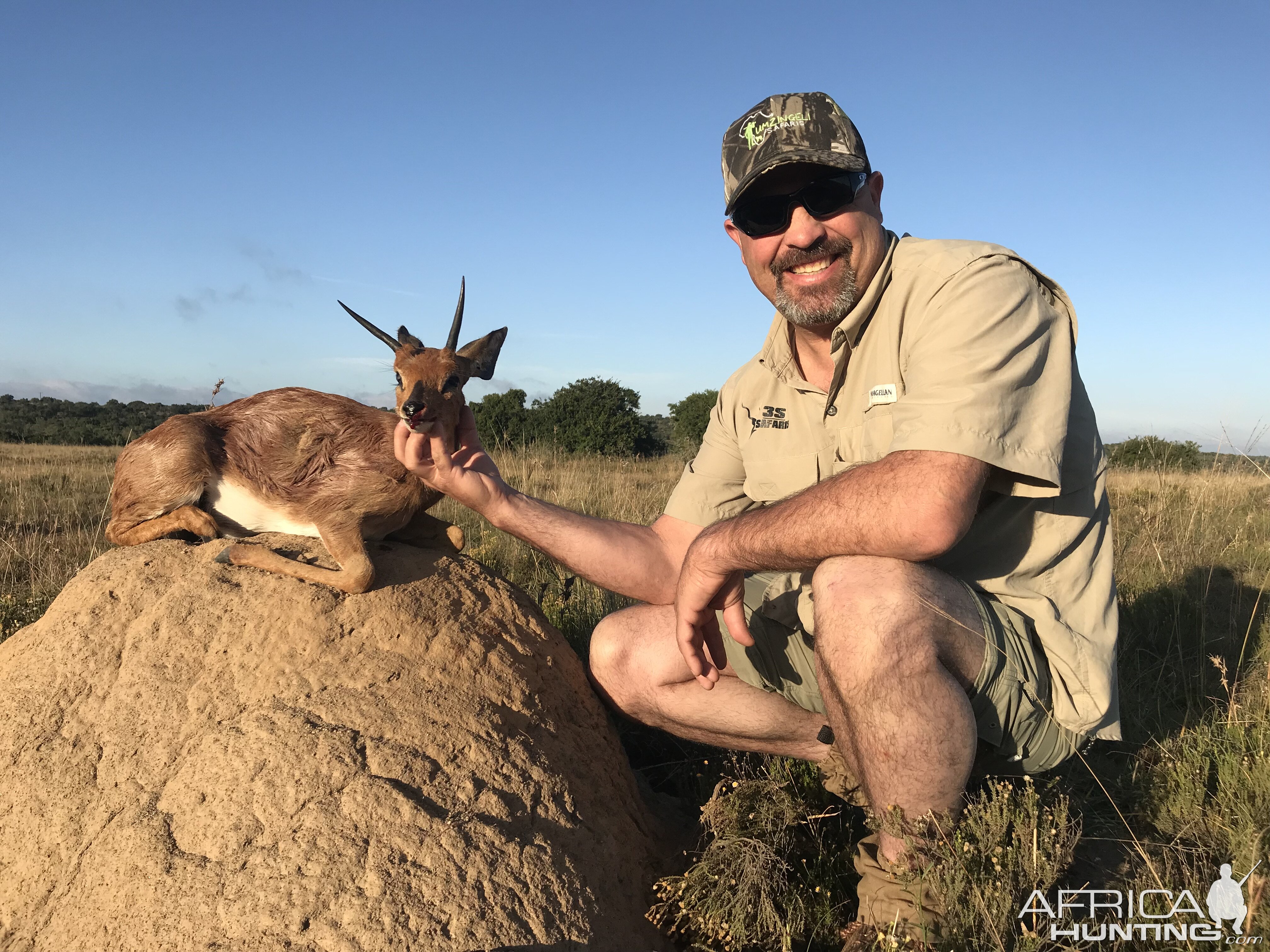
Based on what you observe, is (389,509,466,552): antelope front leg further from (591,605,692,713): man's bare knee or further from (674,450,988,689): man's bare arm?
(674,450,988,689): man's bare arm

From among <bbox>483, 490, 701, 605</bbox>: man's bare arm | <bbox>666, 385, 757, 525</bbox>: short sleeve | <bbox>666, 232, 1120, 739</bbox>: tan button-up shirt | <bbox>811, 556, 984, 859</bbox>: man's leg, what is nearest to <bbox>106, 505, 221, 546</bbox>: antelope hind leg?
<bbox>483, 490, 701, 605</bbox>: man's bare arm

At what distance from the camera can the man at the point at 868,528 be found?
2818 mm

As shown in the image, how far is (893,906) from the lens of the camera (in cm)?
284

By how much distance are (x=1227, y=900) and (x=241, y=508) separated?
4.35m

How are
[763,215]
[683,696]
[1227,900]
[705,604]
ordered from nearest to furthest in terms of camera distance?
1. [1227,900]
2. [705,604]
3. [763,215]
4. [683,696]

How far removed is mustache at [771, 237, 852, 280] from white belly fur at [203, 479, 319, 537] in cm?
269

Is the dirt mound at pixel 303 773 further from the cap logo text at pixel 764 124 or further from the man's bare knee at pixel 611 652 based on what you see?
the cap logo text at pixel 764 124

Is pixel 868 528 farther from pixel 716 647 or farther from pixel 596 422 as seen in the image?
pixel 596 422

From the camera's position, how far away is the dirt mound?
8.35ft

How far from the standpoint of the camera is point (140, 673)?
10.6 feet

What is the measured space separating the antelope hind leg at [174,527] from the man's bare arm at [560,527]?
103cm

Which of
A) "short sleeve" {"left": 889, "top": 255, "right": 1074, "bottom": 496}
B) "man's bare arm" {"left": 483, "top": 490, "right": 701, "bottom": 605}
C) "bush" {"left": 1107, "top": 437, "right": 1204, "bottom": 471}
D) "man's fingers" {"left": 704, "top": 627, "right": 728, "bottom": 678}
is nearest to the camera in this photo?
"short sleeve" {"left": 889, "top": 255, "right": 1074, "bottom": 496}

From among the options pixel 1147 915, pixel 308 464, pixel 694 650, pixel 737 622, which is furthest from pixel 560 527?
pixel 1147 915

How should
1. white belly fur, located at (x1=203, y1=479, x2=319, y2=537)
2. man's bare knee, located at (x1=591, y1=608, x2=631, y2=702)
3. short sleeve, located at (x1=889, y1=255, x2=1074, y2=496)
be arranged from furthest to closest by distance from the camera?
white belly fur, located at (x1=203, y1=479, x2=319, y2=537) < man's bare knee, located at (x1=591, y1=608, x2=631, y2=702) < short sleeve, located at (x1=889, y1=255, x2=1074, y2=496)
